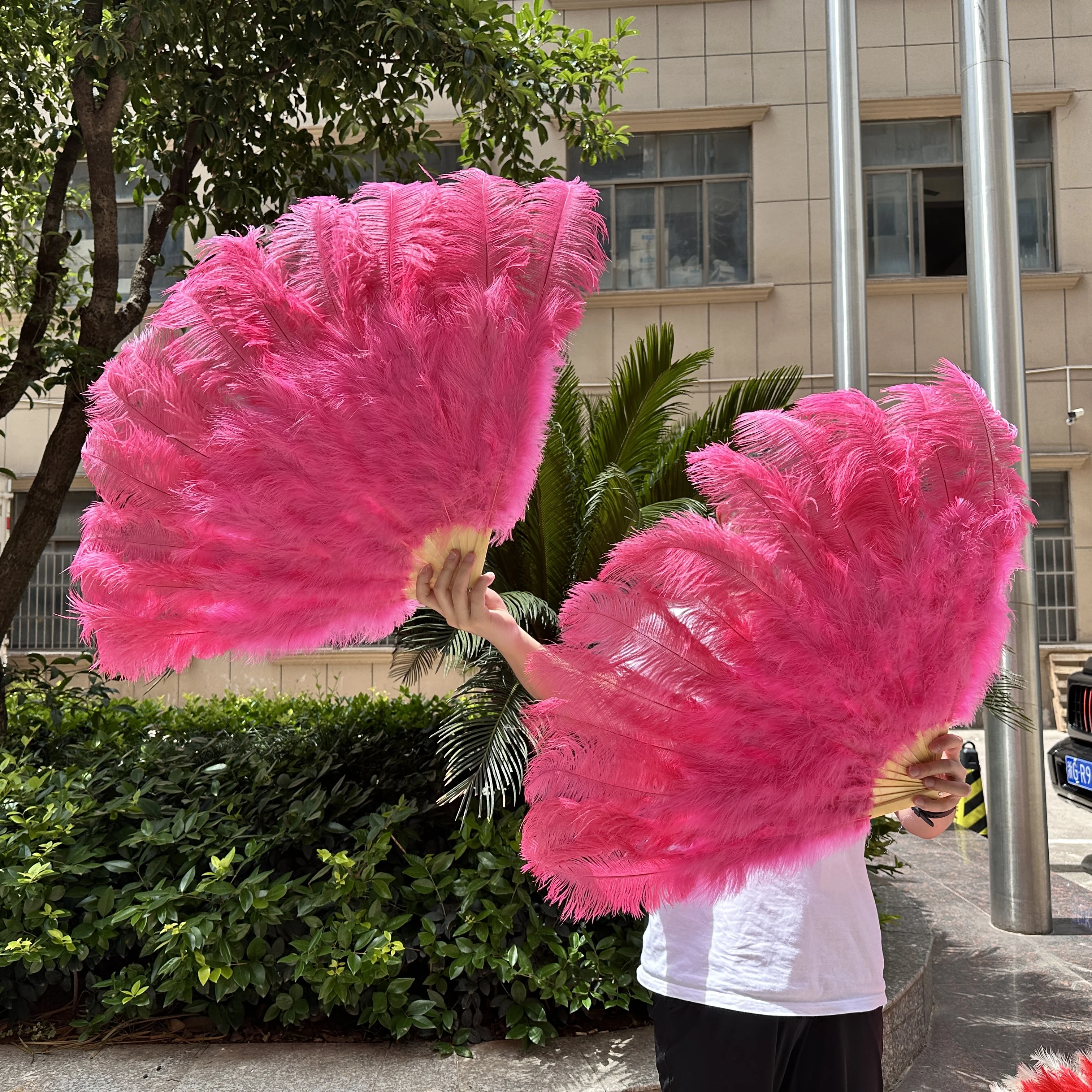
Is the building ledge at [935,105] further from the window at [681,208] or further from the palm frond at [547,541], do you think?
the palm frond at [547,541]

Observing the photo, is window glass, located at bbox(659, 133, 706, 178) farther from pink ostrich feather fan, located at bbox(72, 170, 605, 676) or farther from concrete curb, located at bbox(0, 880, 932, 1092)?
pink ostrich feather fan, located at bbox(72, 170, 605, 676)

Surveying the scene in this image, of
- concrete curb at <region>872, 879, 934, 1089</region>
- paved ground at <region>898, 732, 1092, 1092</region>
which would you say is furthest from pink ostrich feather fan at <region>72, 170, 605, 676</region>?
paved ground at <region>898, 732, 1092, 1092</region>

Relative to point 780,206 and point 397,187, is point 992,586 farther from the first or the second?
point 780,206

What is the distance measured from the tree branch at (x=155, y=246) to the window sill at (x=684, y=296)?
7124 millimetres

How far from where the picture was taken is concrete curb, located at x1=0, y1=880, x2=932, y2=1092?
3.04 metres

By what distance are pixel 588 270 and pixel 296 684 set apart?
1141 cm

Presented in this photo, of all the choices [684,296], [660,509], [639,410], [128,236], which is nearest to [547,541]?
[660,509]

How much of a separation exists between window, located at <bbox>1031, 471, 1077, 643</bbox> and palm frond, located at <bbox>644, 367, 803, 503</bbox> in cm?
823

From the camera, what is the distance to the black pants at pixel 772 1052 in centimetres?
159

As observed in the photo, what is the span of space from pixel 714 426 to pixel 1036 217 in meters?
9.52

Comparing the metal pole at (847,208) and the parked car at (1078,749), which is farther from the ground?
the metal pole at (847,208)

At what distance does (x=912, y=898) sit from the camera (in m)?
5.21

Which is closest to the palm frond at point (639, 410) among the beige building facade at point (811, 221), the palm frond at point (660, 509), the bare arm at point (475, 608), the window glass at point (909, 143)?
the palm frond at point (660, 509)

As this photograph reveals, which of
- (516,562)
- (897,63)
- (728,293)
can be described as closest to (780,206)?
(728,293)
